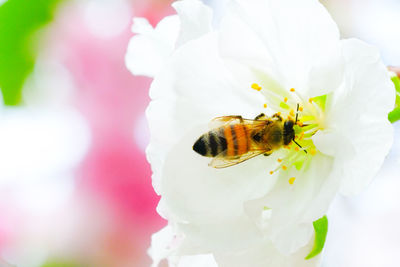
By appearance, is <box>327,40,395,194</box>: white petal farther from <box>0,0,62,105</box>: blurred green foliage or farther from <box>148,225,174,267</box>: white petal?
<box>0,0,62,105</box>: blurred green foliage

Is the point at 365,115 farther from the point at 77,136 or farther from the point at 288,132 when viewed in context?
the point at 77,136

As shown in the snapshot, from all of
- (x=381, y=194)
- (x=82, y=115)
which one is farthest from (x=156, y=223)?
(x=381, y=194)

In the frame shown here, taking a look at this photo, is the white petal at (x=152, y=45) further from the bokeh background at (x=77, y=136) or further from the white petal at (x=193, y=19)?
the bokeh background at (x=77, y=136)

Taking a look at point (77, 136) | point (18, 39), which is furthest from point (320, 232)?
point (18, 39)

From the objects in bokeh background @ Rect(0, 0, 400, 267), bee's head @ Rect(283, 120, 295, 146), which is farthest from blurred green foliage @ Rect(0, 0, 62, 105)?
bee's head @ Rect(283, 120, 295, 146)

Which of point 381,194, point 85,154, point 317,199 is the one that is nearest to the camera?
point 317,199

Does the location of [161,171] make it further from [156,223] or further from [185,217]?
[156,223]

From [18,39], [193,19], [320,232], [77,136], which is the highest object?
[18,39]
